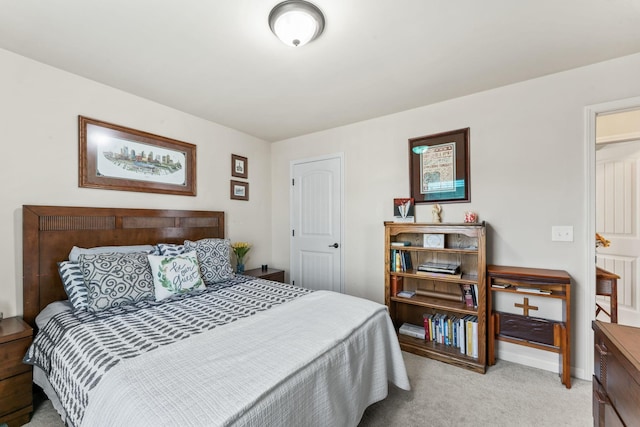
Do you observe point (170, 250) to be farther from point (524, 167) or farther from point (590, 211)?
point (590, 211)

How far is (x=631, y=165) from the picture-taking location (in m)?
3.06

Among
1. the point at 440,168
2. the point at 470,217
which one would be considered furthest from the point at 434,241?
the point at 440,168

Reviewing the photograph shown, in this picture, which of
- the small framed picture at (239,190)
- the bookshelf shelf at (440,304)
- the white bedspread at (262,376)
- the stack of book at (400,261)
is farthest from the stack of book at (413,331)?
the small framed picture at (239,190)

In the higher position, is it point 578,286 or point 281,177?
point 281,177

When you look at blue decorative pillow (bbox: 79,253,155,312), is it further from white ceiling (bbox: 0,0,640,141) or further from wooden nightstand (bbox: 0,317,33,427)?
white ceiling (bbox: 0,0,640,141)

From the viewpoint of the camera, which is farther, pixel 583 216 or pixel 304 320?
pixel 583 216

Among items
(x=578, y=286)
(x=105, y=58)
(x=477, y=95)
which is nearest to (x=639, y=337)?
(x=578, y=286)

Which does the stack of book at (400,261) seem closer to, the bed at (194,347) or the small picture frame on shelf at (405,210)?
the small picture frame on shelf at (405,210)

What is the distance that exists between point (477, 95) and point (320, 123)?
5.46 ft

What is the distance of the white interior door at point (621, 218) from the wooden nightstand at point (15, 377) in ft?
17.1

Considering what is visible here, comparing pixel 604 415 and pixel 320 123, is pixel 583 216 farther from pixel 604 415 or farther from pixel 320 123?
pixel 320 123

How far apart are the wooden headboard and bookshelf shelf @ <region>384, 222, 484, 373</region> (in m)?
2.31

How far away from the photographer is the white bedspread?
3.01 ft

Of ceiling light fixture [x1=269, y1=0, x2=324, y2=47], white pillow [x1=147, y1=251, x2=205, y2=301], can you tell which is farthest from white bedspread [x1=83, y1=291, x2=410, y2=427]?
ceiling light fixture [x1=269, y1=0, x2=324, y2=47]
